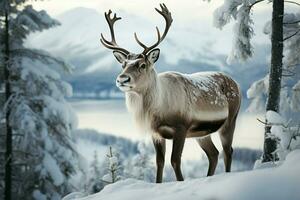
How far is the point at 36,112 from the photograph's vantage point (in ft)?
44.6

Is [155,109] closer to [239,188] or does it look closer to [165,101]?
[165,101]

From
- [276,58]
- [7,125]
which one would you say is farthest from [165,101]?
[7,125]

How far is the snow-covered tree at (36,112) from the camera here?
12758 millimetres

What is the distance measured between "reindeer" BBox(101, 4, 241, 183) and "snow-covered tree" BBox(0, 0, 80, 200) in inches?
203

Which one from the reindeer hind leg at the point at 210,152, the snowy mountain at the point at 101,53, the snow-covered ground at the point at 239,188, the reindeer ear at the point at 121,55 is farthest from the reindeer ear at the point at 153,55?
the snowy mountain at the point at 101,53

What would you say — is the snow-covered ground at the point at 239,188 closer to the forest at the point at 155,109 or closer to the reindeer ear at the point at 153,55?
the forest at the point at 155,109

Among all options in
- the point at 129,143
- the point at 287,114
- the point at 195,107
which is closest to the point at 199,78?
the point at 195,107

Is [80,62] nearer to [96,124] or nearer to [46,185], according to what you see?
[96,124]

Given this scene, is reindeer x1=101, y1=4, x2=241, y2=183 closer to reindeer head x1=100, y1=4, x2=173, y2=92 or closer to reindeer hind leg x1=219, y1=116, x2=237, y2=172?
reindeer head x1=100, y1=4, x2=173, y2=92

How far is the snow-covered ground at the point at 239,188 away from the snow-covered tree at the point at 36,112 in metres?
8.02

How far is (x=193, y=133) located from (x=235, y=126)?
3.83ft

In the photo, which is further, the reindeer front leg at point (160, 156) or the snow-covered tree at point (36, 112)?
the snow-covered tree at point (36, 112)

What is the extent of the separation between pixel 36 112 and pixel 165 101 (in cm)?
686

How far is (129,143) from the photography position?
65.3 m
